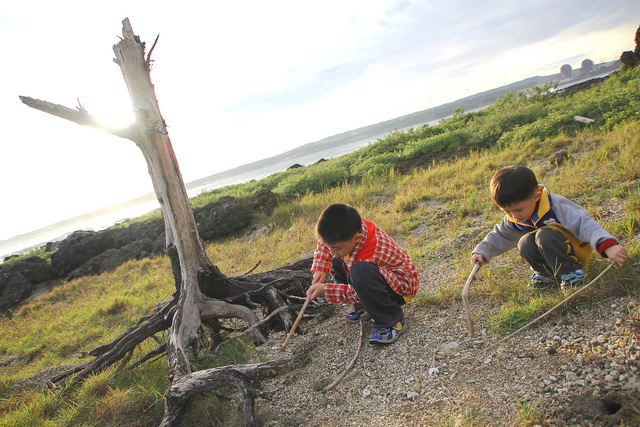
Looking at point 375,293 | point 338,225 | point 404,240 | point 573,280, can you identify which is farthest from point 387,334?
point 404,240

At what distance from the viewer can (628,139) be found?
641 centimetres

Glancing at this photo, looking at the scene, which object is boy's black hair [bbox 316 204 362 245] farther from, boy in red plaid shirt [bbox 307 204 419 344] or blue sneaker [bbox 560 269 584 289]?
blue sneaker [bbox 560 269 584 289]

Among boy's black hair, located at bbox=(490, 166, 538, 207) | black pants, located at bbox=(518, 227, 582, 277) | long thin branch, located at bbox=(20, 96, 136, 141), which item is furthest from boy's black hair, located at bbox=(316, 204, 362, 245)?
long thin branch, located at bbox=(20, 96, 136, 141)

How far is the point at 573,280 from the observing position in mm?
2762

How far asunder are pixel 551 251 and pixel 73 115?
15.1 feet

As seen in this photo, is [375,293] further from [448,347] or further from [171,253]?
[171,253]

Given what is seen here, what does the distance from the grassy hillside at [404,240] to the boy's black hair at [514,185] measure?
0.84 m

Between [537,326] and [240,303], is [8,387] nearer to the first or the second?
[240,303]

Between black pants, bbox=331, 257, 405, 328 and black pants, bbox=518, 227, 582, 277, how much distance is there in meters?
→ 1.24

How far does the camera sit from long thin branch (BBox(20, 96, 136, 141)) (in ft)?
11.3

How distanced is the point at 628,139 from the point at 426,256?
488 cm

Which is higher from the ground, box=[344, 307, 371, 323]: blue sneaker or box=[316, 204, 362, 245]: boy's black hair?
box=[316, 204, 362, 245]: boy's black hair

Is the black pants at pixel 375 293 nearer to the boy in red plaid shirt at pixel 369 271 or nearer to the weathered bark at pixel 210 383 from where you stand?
the boy in red plaid shirt at pixel 369 271

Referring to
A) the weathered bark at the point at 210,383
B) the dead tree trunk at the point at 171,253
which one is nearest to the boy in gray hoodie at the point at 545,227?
the weathered bark at the point at 210,383
